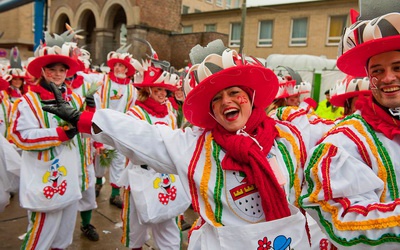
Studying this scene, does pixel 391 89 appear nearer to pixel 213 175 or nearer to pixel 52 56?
pixel 213 175

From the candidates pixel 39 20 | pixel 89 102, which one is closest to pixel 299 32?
pixel 39 20

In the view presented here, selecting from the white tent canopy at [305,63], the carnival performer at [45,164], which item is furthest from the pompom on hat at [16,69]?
the white tent canopy at [305,63]

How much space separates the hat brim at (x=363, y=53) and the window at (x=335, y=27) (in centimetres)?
2175

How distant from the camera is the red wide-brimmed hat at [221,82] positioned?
1.94 metres

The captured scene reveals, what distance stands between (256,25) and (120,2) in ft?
37.3

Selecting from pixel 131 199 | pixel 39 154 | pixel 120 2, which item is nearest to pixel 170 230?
pixel 131 199

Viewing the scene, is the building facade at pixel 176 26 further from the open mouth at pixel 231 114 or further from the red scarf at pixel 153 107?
the open mouth at pixel 231 114

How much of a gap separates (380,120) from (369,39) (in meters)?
0.38

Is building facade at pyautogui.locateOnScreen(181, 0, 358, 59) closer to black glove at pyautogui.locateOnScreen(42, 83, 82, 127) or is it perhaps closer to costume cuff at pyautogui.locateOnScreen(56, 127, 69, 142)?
costume cuff at pyautogui.locateOnScreen(56, 127, 69, 142)

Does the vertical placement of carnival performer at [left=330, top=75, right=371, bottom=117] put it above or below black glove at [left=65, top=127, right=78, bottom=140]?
above

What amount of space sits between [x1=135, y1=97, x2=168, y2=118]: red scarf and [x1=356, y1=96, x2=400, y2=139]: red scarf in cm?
234

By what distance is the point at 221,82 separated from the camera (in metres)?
1.97

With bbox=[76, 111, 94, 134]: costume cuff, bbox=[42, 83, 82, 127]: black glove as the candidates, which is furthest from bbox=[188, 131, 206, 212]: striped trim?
bbox=[42, 83, 82, 127]: black glove

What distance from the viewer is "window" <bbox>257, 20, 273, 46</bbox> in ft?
83.4
